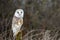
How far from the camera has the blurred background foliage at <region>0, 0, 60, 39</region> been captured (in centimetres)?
785

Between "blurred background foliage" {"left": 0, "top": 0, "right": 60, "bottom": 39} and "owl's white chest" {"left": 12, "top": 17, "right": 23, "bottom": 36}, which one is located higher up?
"owl's white chest" {"left": 12, "top": 17, "right": 23, "bottom": 36}

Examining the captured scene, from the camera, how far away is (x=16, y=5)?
8.20m

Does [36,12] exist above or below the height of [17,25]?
below

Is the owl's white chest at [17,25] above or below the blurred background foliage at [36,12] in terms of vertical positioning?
above

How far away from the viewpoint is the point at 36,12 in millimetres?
8992

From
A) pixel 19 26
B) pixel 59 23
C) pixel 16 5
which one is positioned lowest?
pixel 59 23

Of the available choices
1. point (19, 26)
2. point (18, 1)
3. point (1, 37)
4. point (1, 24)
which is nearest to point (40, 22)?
point (18, 1)

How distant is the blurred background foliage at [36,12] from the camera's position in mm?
7846

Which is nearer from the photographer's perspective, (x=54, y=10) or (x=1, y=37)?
(x=1, y=37)

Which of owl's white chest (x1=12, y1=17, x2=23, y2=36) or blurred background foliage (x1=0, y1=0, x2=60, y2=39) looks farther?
blurred background foliage (x1=0, y1=0, x2=60, y2=39)

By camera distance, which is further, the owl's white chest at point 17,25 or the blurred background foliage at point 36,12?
the blurred background foliage at point 36,12

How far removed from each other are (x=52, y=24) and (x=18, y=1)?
1426mm

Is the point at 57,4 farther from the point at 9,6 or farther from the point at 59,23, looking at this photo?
the point at 9,6

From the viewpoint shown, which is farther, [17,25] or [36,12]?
[36,12]
